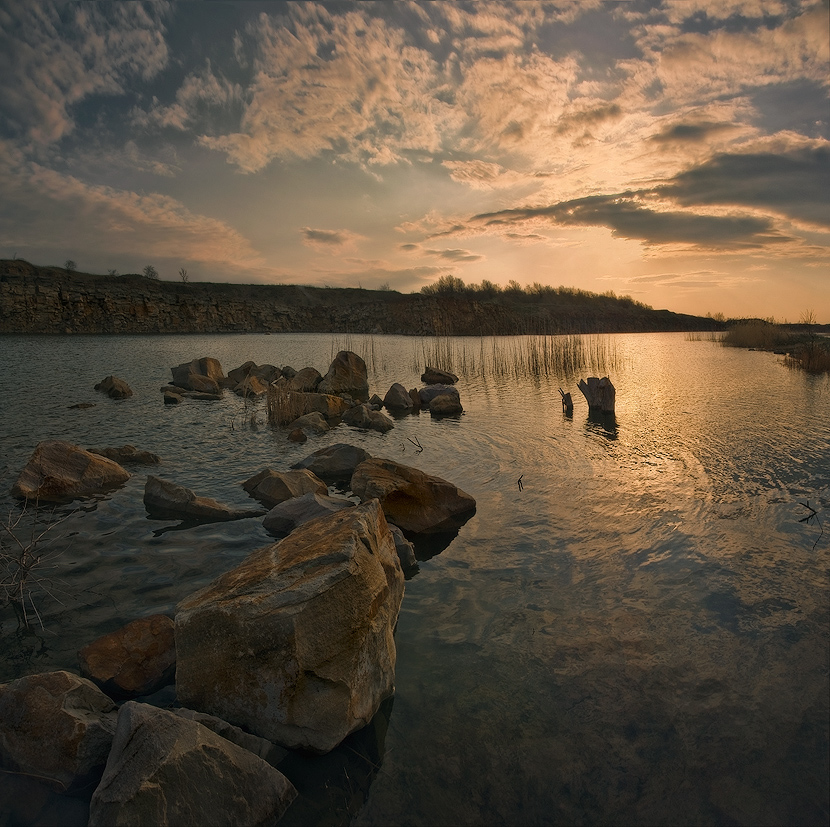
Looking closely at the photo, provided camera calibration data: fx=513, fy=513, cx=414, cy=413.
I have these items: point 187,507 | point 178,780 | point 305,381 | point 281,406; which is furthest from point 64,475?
point 305,381

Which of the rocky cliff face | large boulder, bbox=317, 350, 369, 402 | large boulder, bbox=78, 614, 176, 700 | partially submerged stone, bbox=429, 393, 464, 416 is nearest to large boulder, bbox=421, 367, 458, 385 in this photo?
large boulder, bbox=317, 350, 369, 402

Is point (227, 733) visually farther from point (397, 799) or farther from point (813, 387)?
point (813, 387)

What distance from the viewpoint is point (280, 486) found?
20.9 ft

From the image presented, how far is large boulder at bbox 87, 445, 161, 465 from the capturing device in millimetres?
8062

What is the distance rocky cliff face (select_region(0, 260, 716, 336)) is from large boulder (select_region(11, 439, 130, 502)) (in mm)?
34853

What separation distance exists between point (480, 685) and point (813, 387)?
17360 millimetres

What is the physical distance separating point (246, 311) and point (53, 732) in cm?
7120

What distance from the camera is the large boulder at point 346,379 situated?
1667 cm

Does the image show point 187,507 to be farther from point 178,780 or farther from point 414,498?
point 178,780

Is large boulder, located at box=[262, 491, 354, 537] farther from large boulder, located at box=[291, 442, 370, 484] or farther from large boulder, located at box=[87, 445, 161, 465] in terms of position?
large boulder, located at box=[87, 445, 161, 465]

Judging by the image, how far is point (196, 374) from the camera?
1670 cm

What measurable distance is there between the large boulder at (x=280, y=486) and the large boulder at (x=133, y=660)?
2.80m

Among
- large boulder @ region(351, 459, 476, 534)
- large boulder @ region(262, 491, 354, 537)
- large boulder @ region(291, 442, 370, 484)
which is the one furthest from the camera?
large boulder @ region(291, 442, 370, 484)

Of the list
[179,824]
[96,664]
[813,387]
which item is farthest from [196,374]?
[813,387]
